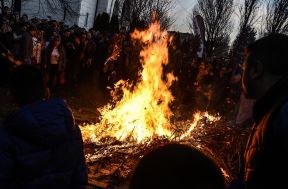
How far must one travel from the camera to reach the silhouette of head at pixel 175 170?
1.66 meters

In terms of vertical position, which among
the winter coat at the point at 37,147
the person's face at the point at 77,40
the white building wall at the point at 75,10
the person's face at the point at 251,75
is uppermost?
the white building wall at the point at 75,10

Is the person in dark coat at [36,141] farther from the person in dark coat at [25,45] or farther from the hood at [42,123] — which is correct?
the person in dark coat at [25,45]

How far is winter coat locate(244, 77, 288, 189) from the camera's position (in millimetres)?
2281

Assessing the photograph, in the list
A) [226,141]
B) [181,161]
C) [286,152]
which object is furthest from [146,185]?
[226,141]

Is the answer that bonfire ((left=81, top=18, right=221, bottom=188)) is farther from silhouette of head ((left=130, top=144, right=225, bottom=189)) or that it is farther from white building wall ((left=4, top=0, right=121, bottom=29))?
white building wall ((left=4, top=0, right=121, bottom=29))

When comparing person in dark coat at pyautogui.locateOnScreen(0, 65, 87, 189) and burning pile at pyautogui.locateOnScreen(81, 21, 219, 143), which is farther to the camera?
burning pile at pyautogui.locateOnScreen(81, 21, 219, 143)

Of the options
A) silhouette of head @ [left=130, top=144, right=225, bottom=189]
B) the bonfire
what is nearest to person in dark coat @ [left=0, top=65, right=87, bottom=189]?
silhouette of head @ [left=130, top=144, right=225, bottom=189]

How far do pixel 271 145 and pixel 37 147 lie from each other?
4.90 feet

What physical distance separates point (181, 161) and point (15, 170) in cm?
161

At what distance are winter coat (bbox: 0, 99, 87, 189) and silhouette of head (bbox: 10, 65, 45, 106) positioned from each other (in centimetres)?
10

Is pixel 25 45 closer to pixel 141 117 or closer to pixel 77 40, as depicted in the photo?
pixel 77 40

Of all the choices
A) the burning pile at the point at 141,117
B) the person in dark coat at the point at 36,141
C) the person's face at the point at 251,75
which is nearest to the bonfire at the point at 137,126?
the burning pile at the point at 141,117

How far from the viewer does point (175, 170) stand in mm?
1656

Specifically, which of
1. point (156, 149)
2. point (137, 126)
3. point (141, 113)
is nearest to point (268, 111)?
point (156, 149)
